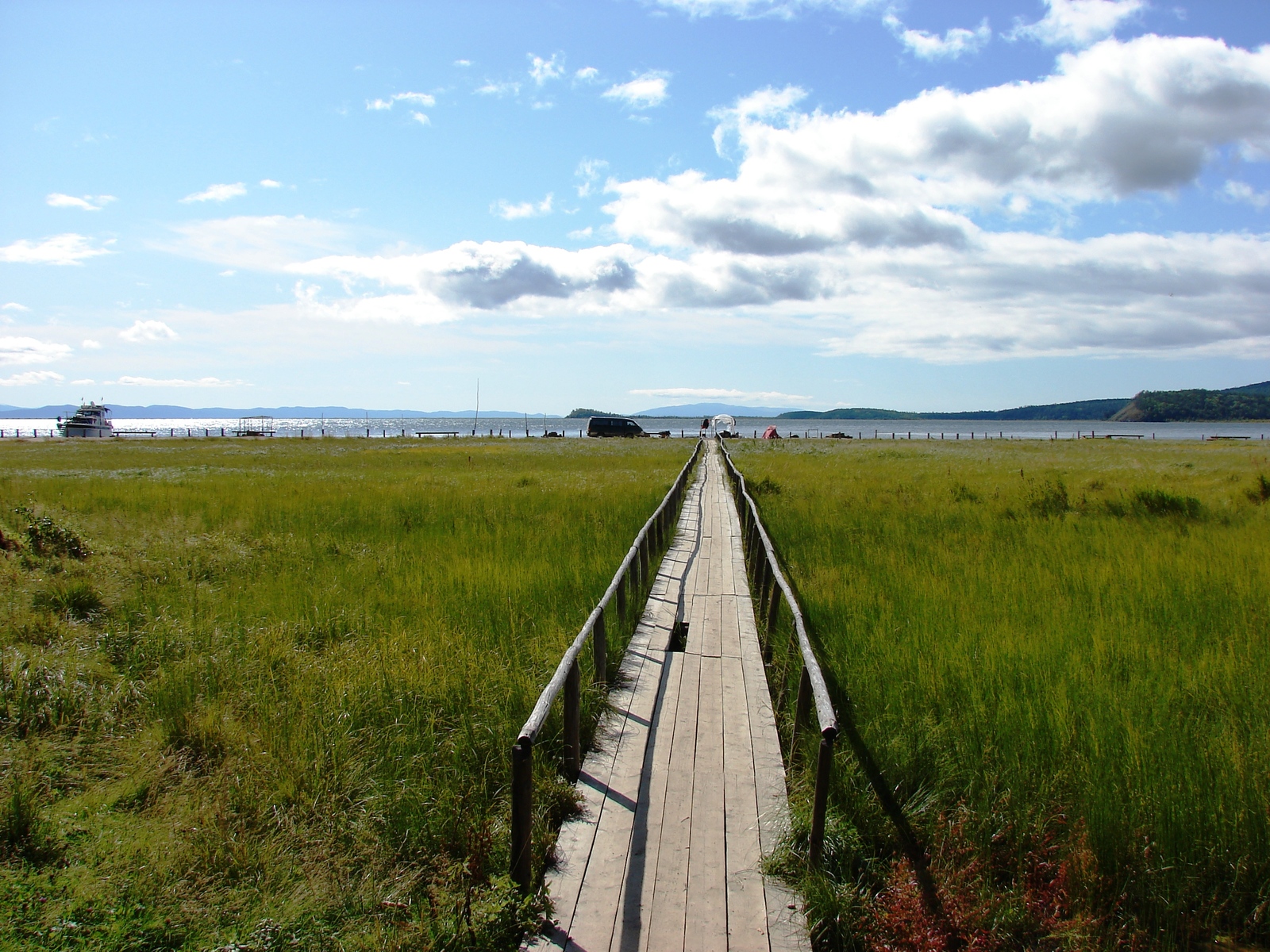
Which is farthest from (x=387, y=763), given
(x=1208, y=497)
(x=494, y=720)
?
(x=1208, y=497)

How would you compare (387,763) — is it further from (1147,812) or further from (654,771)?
(1147,812)

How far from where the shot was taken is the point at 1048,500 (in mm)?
16359

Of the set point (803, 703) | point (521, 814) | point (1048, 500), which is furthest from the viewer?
point (1048, 500)

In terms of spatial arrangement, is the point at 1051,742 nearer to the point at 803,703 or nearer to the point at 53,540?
the point at 803,703

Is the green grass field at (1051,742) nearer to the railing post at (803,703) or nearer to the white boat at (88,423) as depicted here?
the railing post at (803,703)

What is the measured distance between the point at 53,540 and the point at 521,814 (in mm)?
10876

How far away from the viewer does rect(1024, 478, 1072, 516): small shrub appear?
1543 centimetres

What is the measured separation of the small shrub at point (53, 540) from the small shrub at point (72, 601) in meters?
2.22

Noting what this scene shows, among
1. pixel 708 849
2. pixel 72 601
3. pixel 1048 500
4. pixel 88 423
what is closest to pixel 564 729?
pixel 708 849

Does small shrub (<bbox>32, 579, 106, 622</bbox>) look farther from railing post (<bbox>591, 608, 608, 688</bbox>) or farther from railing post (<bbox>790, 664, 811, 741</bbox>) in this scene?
railing post (<bbox>790, 664, 811, 741</bbox>)

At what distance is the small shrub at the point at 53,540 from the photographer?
10180 mm

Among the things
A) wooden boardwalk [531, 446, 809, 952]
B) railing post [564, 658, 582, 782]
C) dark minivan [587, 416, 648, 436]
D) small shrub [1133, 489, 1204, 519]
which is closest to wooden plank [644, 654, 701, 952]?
wooden boardwalk [531, 446, 809, 952]

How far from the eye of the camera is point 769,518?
48.2 feet

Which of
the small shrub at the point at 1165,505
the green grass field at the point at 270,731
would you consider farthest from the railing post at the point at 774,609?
the small shrub at the point at 1165,505
